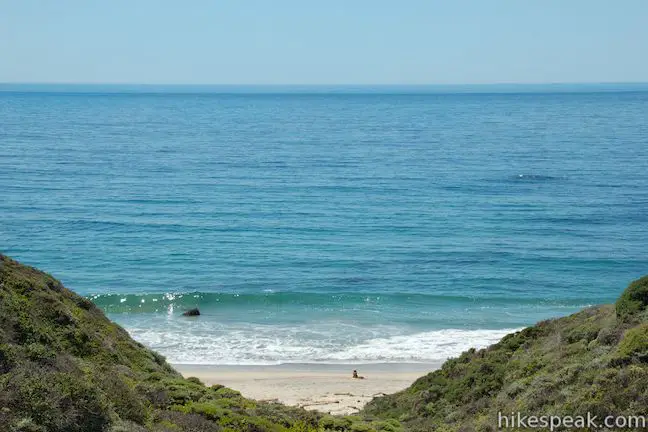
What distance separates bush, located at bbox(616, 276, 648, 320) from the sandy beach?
10173 mm

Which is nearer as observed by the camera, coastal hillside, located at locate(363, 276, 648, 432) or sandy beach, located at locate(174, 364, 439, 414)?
coastal hillside, located at locate(363, 276, 648, 432)

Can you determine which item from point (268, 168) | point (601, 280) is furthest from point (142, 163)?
point (601, 280)

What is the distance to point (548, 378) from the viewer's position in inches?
703

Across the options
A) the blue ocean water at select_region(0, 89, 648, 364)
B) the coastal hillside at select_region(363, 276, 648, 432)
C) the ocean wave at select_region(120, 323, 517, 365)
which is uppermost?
the coastal hillside at select_region(363, 276, 648, 432)

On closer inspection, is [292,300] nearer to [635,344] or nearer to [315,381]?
[315,381]

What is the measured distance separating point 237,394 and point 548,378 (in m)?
7.80

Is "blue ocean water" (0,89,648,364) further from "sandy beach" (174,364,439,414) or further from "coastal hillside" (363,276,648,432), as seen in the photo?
"coastal hillside" (363,276,648,432)

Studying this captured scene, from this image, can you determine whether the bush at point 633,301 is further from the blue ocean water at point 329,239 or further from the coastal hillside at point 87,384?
the blue ocean water at point 329,239

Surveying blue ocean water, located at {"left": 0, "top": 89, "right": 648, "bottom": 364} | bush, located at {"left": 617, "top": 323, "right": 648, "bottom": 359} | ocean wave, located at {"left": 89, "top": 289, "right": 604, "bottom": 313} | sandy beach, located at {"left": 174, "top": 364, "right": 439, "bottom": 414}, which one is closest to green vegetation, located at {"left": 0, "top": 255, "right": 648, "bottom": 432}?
bush, located at {"left": 617, "top": 323, "right": 648, "bottom": 359}

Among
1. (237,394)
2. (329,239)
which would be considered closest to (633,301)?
(237,394)

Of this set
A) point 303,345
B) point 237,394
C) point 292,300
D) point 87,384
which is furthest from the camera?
point 292,300

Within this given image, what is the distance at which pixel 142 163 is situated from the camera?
92.4m

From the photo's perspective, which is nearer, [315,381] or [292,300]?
[315,381]

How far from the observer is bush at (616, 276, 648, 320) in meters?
19.8
